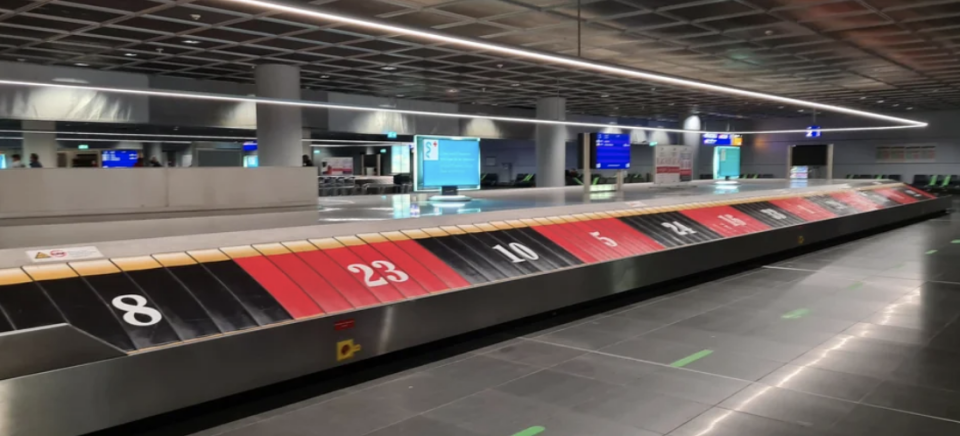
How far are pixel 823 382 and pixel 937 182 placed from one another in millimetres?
30623

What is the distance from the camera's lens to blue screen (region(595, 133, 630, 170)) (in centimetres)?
1118

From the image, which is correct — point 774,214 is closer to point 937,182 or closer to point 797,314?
point 797,314

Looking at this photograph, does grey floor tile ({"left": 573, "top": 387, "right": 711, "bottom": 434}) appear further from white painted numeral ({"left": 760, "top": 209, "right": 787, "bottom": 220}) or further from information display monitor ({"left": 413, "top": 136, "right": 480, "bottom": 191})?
white painted numeral ({"left": 760, "top": 209, "right": 787, "bottom": 220})

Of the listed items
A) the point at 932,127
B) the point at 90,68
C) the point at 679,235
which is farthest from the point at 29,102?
the point at 932,127

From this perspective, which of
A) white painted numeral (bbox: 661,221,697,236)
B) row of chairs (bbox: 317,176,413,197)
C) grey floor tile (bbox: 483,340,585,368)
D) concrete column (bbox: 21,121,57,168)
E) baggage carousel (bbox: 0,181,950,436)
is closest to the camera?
baggage carousel (bbox: 0,181,950,436)

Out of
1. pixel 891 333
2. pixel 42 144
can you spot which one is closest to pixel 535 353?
pixel 891 333

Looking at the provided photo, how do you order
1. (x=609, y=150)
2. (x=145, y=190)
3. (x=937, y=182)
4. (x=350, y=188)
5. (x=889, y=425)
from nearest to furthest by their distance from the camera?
(x=889, y=425) → (x=145, y=190) → (x=609, y=150) → (x=350, y=188) → (x=937, y=182)

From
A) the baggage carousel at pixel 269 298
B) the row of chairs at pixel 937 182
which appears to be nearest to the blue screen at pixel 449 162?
the baggage carousel at pixel 269 298

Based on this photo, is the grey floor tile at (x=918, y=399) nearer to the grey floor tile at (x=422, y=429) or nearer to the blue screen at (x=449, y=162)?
the grey floor tile at (x=422, y=429)

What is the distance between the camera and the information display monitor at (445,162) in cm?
762

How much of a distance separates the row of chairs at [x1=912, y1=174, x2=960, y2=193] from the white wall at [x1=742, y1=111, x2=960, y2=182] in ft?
2.76

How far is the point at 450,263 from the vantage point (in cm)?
559

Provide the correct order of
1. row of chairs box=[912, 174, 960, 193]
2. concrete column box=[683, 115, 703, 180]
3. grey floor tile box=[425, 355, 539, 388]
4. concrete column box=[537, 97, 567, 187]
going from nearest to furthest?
1. grey floor tile box=[425, 355, 539, 388]
2. concrete column box=[537, 97, 567, 187]
3. row of chairs box=[912, 174, 960, 193]
4. concrete column box=[683, 115, 703, 180]

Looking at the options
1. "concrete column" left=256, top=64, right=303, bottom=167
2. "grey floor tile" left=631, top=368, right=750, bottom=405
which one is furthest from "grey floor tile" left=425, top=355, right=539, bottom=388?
"concrete column" left=256, top=64, right=303, bottom=167
